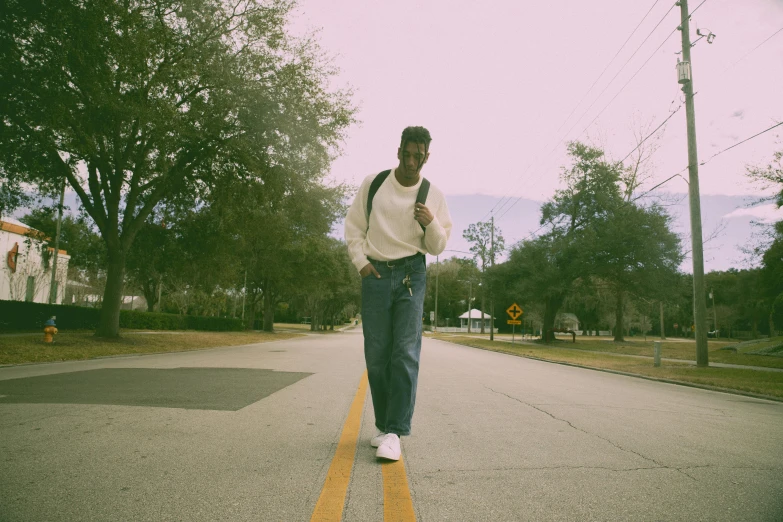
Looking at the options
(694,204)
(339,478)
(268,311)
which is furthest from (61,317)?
(694,204)

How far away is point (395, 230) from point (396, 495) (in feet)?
5.29

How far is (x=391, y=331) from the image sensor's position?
132 inches

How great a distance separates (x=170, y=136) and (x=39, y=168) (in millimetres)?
3366

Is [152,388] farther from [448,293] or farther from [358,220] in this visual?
[448,293]

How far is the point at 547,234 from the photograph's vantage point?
35562 mm

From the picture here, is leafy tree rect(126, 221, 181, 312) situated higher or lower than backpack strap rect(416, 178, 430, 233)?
higher

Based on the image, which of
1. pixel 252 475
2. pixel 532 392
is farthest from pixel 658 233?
pixel 252 475

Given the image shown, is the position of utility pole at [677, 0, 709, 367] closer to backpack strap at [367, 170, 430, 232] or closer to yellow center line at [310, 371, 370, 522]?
yellow center line at [310, 371, 370, 522]

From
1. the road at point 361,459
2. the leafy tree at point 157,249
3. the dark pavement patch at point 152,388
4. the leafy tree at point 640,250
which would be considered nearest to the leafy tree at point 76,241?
the leafy tree at point 157,249

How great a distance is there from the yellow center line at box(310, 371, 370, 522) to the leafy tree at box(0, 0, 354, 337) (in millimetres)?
10642

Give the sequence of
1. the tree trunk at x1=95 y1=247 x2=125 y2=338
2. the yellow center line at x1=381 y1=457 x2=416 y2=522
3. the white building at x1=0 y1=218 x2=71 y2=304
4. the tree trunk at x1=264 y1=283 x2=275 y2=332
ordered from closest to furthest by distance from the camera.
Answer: the yellow center line at x1=381 y1=457 x2=416 y2=522
the tree trunk at x1=95 y1=247 x2=125 y2=338
the white building at x1=0 y1=218 x2=71 y2=304
the tree trunk at x1=264 y1=283 x2=275 y2=332

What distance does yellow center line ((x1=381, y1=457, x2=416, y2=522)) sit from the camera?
221cm

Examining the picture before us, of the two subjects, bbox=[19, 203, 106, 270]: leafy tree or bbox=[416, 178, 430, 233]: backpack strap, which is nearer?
bbox=[416, 178, 430, 233]: backpack strap

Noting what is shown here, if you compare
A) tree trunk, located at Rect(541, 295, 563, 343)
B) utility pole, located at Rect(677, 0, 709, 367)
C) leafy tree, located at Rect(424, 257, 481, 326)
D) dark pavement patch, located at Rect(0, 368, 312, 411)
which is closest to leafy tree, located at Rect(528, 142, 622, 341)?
tree trunk, located at Rect(541, 295, 563, 343)
